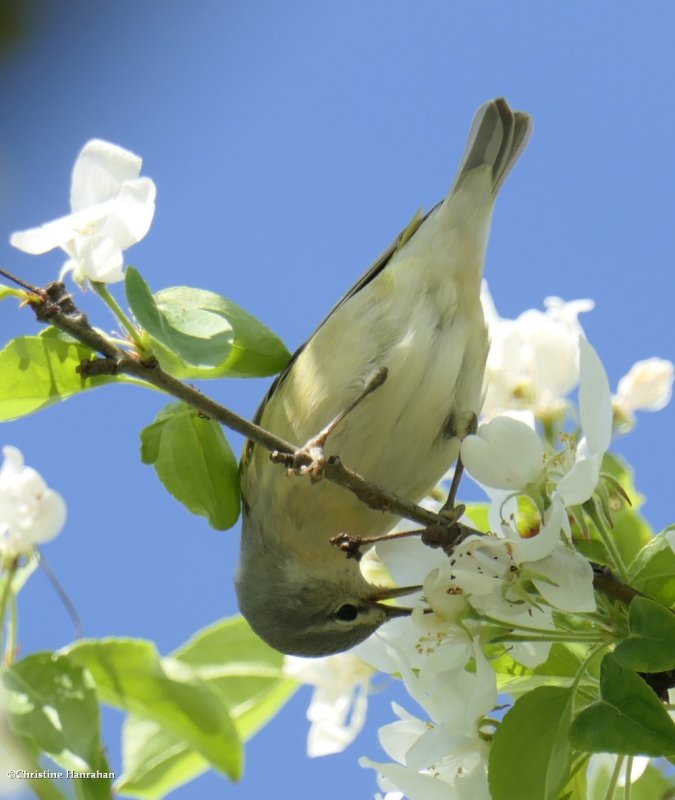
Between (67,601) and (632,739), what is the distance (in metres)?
1.27

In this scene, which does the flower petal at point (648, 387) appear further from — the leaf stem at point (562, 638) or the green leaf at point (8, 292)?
the green leaf at point (8, 292)

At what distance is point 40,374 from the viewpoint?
88.3 inches

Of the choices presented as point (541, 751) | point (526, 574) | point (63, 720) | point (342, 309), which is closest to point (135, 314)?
point (63, 720)

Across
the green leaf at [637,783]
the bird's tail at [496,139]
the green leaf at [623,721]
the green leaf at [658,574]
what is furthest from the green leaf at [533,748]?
the bird's tail at [496,139]

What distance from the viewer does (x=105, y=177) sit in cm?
221

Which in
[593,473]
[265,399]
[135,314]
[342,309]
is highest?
[342,309]

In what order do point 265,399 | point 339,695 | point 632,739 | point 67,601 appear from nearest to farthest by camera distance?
point 632,739
point 67,601
point 339,695
point 265,399

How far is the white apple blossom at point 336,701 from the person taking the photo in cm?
280

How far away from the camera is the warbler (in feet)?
10.7

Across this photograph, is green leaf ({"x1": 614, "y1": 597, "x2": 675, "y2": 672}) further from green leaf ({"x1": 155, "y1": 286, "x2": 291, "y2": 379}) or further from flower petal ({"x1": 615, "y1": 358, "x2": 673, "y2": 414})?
flower petal ({"x1": 615, "y1": 358, "x2": 673, "y2": 414})

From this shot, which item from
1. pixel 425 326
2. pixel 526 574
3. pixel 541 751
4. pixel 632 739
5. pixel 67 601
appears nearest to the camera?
pixel 632 739

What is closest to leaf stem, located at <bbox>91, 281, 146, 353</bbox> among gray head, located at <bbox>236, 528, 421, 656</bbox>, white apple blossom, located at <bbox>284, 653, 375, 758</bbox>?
white apple blossom, located at <bbox>284, 653, 375, 758</bbox>

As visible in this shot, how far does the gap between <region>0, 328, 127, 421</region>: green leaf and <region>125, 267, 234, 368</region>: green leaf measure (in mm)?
192

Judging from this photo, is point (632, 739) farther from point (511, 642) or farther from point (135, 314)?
point (135, 314)
